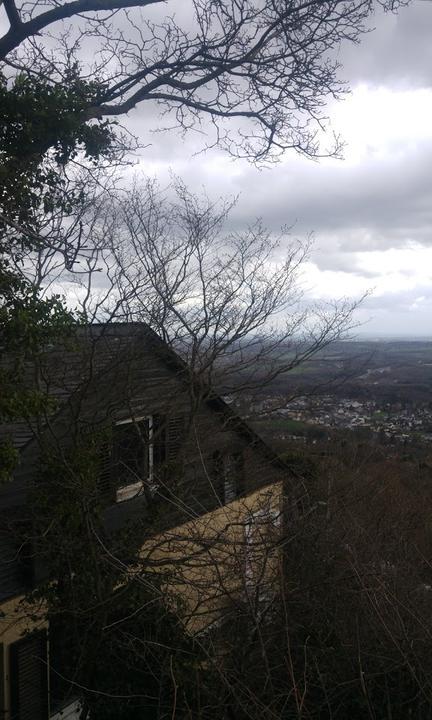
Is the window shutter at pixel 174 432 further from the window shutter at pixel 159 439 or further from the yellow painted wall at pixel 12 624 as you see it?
the yellow painted wall at pixel 12 624

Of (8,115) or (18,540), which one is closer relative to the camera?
(8,115)

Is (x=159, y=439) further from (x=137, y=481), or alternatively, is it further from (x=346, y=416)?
(x=346, y=416)

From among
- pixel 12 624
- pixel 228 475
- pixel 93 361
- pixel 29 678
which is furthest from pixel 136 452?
pixel 29 678

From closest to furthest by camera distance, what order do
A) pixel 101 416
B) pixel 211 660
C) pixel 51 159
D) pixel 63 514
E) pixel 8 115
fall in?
pixel 211 660 → pixel 8 115 → pixel 51 159 → pixel 63 514 → pixel 101 416

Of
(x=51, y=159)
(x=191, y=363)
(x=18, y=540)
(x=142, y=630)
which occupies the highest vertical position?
(x=51, y=159)

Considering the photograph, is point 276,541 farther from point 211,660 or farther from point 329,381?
point 329,381

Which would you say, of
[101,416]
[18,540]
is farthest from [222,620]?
[101,416]
